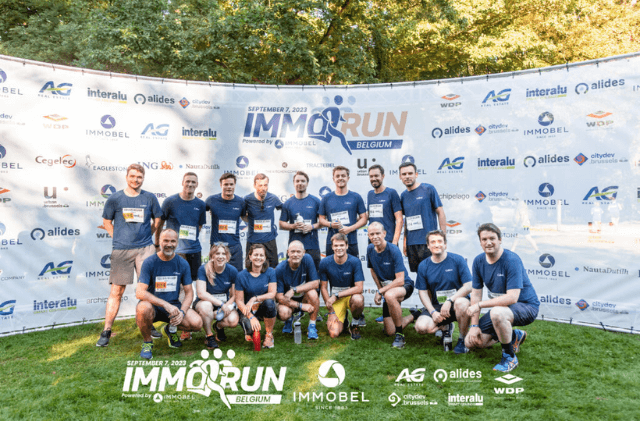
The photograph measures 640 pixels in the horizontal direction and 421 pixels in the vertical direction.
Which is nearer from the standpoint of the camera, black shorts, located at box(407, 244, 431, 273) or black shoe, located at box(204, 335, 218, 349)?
black shoe, located at box(204, 335, 218, 349)

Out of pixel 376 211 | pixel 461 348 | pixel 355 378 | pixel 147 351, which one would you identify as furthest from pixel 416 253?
pixel 147 351

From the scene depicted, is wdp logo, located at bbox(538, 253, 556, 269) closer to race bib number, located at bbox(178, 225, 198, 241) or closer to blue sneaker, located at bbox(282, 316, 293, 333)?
blue sneaker, located at bbox(282, 316, 293, 333)

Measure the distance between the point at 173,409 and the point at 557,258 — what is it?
4.50 m

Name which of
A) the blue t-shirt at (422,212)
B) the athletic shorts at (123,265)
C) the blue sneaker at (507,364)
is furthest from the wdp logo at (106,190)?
the blue sneaker at (507,364)

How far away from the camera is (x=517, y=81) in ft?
16.8

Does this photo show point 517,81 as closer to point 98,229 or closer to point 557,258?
point 557,258

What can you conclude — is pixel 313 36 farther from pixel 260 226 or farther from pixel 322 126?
pixel 260 226

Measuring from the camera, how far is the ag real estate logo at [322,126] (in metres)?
5.77

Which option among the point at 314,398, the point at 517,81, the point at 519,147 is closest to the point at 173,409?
the point at 314,398

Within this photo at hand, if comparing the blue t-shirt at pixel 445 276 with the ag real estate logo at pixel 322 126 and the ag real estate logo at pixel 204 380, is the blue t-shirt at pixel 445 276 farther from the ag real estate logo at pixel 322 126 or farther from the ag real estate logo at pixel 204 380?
the ag real estate logo at pixel 322 126

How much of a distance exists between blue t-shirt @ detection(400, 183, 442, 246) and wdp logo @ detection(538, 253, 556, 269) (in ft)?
4.72

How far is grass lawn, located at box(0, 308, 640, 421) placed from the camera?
277cm

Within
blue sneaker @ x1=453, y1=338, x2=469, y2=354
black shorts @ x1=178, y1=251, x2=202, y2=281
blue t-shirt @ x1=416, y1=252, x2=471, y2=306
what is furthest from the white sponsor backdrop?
blue sneaker @ x1=453, y1=338, x2=469, y2=354

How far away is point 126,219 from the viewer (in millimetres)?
4348
